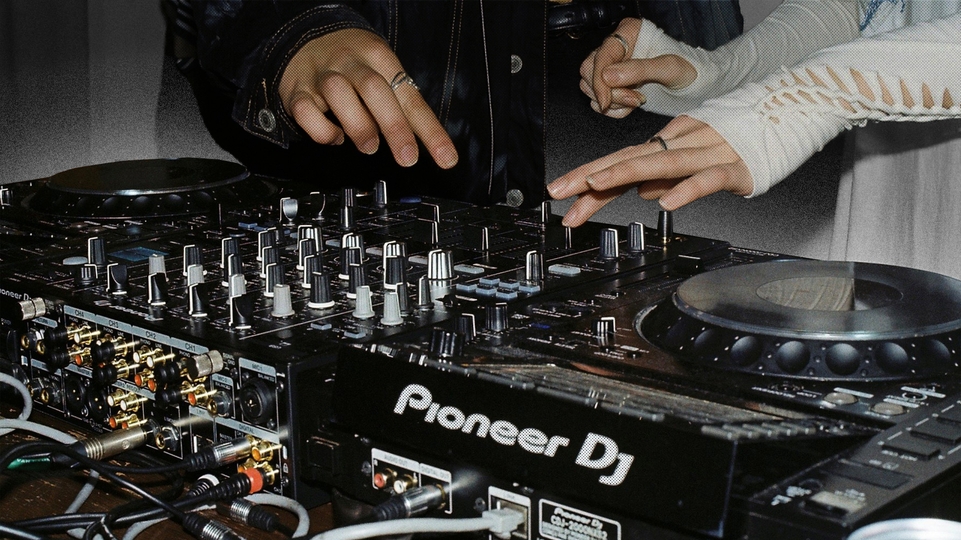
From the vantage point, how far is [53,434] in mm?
1131

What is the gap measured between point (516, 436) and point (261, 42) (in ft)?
3.41

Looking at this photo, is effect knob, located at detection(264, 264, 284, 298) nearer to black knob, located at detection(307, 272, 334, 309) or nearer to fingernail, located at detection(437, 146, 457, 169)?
black knob, located at detection(307, 272, 334, 309)

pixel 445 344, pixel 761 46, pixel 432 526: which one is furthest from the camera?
pixel 761 46

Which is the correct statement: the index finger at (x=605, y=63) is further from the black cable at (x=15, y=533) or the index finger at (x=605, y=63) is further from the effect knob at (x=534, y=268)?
the black cable at (x=15, y=533)

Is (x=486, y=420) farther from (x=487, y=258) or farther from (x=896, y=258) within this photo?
(x=896, y=258)

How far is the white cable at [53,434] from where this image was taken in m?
1.06

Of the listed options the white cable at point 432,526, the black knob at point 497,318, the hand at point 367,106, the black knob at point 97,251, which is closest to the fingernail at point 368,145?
the hand at point 367,106

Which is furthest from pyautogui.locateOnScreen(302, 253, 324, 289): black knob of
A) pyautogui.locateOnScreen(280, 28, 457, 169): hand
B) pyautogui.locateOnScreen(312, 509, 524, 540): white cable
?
pyautogui.locateOnScreen(312, 509, 524, 540): white cable

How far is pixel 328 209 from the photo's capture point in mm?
1691

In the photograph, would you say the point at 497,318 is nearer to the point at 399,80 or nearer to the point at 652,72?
the point at 399,80

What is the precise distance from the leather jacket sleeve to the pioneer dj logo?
82 cm

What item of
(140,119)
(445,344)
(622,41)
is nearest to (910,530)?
(445,344)

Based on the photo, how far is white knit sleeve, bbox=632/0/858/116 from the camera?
1.79 metres

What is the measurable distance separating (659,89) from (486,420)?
109cm
